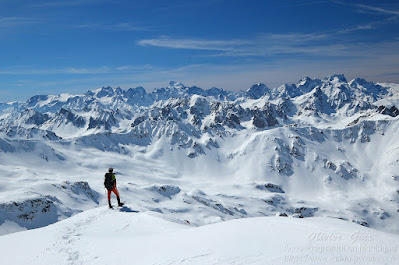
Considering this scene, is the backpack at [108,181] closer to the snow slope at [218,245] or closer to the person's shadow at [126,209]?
the person's shadow at [126,209]

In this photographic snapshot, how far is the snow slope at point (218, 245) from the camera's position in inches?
474

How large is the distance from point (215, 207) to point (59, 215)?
9374 cm

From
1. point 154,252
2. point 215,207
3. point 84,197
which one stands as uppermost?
point 154,252

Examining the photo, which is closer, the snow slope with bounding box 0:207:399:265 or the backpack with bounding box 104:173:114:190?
the snow slope with bounding box 0:207:399:265

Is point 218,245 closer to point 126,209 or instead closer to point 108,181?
point 126,209

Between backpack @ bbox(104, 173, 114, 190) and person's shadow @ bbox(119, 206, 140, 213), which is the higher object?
backpack @ bbox(104, 173, 114, 190)

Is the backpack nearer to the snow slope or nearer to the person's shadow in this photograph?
the person's shadow

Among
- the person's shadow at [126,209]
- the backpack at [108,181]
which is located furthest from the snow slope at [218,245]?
the backpack at [108,181]

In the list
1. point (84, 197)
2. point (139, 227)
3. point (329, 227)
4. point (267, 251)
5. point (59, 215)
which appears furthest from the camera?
point (84, 197)

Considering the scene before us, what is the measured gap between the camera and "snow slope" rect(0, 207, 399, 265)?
12.0m

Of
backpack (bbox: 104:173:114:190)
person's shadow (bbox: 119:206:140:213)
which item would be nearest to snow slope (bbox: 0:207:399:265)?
person's shadow (bbox: 119:206:140:213)

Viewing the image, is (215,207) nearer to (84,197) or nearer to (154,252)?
(84,197)

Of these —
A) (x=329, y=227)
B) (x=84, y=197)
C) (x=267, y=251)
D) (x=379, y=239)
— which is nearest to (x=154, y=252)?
(x=267, y=251)

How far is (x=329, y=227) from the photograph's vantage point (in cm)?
1489
